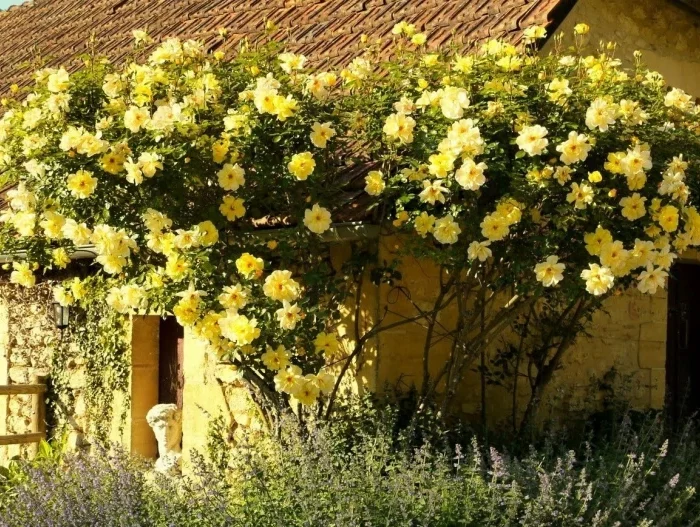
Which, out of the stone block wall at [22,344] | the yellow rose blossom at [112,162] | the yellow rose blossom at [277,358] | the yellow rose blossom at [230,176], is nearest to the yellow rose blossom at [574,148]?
the yellow rose blossom at [230,176]

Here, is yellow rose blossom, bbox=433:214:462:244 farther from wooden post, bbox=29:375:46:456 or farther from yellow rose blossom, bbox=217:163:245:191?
wooden post, bbox=29:375:46:456

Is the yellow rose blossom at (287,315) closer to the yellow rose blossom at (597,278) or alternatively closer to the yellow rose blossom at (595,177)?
the yellow rose blossom at (597,278)

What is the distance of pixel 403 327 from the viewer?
236 inches

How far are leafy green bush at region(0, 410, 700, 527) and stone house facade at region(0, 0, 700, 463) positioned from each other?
0.77m

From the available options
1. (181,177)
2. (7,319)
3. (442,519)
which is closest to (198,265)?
(181,177)

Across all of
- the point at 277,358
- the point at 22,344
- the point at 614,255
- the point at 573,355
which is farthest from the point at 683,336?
the point at 22,344

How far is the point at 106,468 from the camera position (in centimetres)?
521

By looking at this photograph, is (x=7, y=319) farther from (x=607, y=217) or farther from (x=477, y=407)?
(x=607, y=217)

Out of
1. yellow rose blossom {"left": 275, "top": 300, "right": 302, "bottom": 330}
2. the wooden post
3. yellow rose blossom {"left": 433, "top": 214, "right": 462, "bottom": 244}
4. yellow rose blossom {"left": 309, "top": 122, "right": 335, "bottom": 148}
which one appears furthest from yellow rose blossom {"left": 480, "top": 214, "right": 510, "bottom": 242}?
the wooden post

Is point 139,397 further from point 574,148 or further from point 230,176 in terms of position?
point 574,148

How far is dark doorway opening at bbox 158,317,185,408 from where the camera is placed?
7496mm

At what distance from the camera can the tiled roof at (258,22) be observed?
672 centimetres

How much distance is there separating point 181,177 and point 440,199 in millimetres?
1193

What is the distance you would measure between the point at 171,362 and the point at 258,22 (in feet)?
8.89
